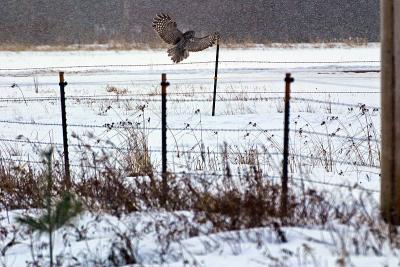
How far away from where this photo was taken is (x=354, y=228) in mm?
5629

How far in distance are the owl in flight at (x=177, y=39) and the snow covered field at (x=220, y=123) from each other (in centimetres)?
107

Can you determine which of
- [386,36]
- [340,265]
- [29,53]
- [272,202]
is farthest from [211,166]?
[29,53]

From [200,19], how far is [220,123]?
3631 cm

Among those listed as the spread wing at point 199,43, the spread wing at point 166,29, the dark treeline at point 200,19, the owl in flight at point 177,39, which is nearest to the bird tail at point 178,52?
the owl in flight at point 177,39

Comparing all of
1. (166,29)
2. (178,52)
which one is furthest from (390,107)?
(178,52)

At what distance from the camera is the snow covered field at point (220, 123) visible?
18.5 feet

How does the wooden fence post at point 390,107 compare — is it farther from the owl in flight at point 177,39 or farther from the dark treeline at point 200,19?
the dark treeline at point 200,19

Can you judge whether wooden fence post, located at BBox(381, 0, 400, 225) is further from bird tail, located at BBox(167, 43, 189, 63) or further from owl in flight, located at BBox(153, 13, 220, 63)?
bird tail, located at BBox(167, 43, 189, 63)

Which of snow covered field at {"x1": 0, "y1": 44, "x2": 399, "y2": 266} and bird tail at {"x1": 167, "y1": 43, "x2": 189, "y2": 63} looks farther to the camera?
bird tail at {"x1": 167, "y1": 43, "x2": 189, "y2": 63}

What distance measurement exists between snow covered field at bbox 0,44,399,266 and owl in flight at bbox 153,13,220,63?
3.50 ft

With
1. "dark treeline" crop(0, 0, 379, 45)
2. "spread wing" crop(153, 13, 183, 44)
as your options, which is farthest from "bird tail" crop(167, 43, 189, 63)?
"dark treeline" crop(0, 0, 379, 45)

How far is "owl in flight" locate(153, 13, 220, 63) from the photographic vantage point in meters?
18.8

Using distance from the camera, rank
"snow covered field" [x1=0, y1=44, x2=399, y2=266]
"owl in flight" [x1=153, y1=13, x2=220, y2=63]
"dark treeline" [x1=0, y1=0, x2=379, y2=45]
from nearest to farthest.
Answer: "snow covered field" [x1=0, y1=44, x2=399, y2=266]
"owl in flight" [x1=153, y1=13, x2=220, y2=63]
"dark treeline" [x1=0, y1=0, x2=379, y2=45]

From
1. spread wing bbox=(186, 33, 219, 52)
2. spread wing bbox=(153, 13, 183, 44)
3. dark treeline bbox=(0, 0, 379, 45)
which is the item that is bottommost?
spread wing bbox=(186, 33, 219, 52)
